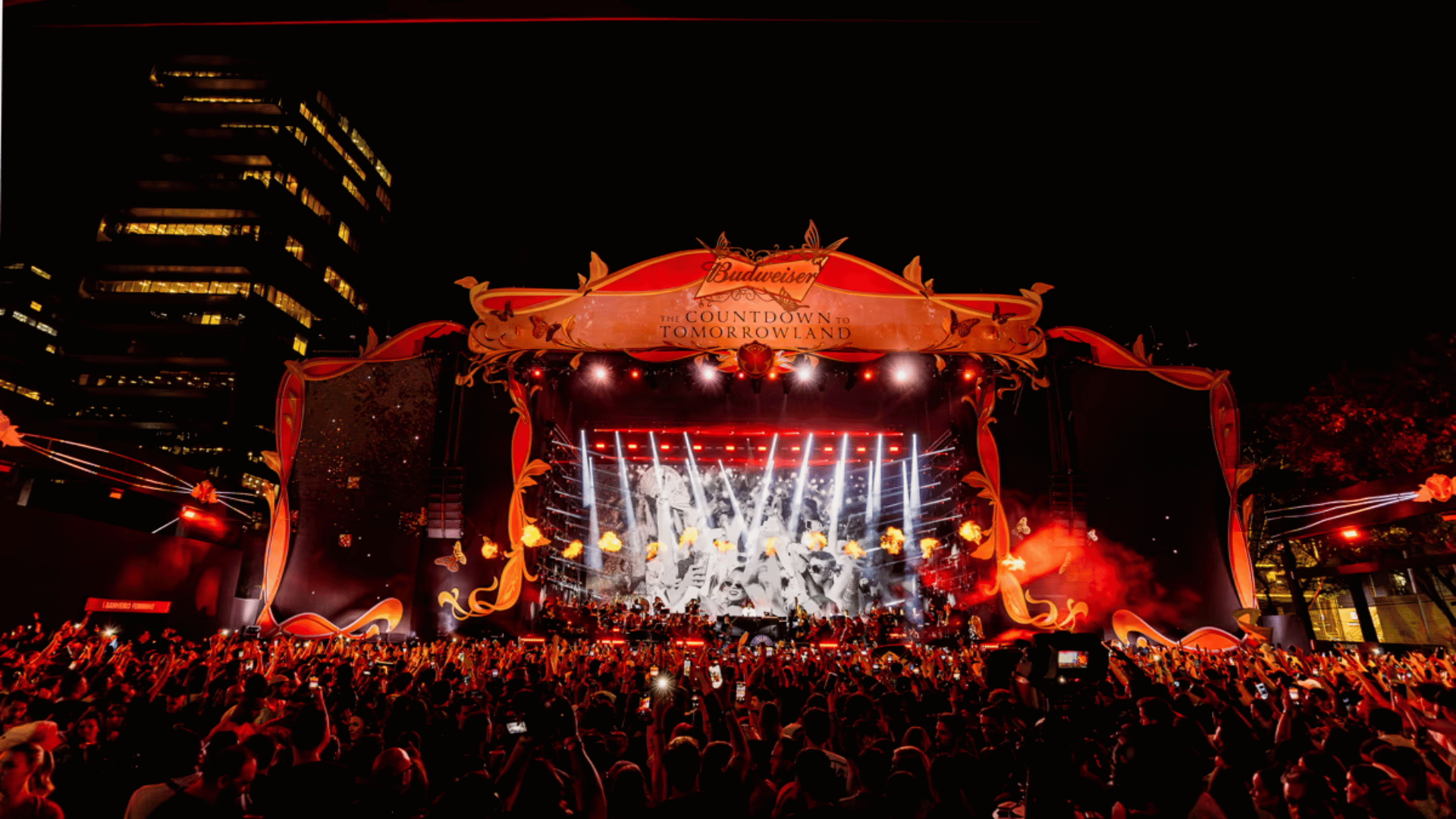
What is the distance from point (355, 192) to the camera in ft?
231

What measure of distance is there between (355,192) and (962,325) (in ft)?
235

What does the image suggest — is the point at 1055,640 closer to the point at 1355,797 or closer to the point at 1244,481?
the point at 1355,797

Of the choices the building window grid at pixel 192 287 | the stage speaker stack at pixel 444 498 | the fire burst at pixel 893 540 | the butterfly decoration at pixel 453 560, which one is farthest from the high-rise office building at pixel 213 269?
the fire burst at pixel 893 540

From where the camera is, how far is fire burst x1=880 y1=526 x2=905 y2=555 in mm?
24078

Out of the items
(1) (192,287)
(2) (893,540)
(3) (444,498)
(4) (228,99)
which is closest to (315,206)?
(4) (228,99)

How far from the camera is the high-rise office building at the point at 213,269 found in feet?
166

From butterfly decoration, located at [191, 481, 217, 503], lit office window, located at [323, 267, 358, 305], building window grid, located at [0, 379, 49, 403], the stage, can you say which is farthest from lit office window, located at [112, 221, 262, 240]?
the stage

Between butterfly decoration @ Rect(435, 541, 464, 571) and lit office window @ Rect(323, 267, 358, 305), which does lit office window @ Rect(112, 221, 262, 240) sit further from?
butterfly decoration @ Rect(435, 541, 464, 571)

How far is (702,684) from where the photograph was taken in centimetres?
639

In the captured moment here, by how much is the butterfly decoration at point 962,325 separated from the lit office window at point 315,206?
61.6 meters

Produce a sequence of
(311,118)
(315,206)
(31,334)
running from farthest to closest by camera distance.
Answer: (311,118)
(315,206)
(31,334)

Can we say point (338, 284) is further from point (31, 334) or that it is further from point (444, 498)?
point (444, 498)

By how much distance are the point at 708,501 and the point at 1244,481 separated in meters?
16.8

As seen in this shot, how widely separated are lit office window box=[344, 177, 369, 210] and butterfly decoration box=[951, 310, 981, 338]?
67.2m
